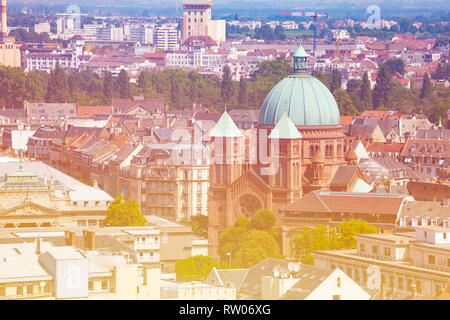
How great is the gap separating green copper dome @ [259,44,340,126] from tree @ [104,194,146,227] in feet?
28.6

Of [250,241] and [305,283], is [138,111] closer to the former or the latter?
[250,241]

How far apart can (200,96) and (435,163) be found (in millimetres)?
75400

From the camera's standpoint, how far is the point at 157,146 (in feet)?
237

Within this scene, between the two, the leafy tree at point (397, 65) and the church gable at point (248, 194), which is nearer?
the church gable at point (248, 194)

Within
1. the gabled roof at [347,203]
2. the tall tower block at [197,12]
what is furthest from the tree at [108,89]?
the gabled roof at [347,203]

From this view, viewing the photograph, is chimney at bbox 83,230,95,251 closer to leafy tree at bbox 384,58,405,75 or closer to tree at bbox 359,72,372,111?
tree at bbox 359,72,372,111

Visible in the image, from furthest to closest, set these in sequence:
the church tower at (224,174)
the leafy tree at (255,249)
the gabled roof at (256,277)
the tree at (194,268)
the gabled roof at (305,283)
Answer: the church tower at (224,174), the leafy tree at (255,249), the tree at (194,268), the gabled roof at (256,277), the gabled roof at (305,283)

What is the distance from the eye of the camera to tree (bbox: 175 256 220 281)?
41.2m

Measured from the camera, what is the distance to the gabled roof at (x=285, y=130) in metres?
57.8

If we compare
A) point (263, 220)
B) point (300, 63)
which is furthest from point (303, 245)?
point (300, 63)

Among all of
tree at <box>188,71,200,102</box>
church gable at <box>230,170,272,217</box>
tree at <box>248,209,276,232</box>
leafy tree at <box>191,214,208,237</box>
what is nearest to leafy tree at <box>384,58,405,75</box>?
tree at <box>188,71,200,102</box>

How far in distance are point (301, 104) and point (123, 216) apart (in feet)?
36.6

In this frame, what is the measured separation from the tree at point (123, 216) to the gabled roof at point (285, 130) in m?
6.62

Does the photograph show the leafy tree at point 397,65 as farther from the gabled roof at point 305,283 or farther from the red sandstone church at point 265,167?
the gabled roof at point 305,283
